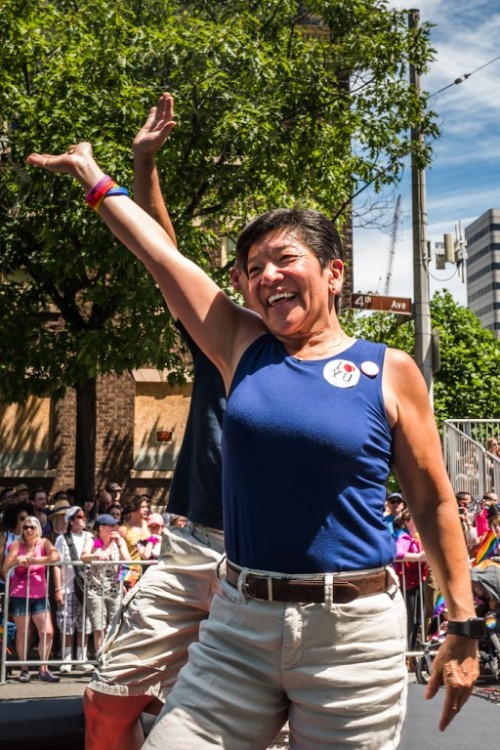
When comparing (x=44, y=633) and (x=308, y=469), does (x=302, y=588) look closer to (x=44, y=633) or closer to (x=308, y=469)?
(x=308, y=469)

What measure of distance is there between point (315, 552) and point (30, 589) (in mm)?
A: 7860

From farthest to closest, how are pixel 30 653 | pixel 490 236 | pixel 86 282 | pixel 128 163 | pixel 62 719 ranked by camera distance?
pixel 490 236 → pixel 86 282 → pixel 128 163 → pixel 30 653 → pixel 62 719

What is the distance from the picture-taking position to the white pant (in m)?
2.33

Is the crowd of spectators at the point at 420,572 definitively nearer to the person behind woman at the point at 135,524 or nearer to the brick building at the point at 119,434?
the person behind woman at the point at 135,524

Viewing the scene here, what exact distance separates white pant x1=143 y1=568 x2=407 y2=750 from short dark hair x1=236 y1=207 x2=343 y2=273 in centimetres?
93

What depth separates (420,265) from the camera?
14336 mm

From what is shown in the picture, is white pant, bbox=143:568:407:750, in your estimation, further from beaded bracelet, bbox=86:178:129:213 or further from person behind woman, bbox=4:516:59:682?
person behind woman, bbox=4:516:59:682

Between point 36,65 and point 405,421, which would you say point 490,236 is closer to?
point 36,65

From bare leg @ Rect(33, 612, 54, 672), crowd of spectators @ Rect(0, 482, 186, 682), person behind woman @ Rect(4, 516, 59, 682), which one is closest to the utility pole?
crowd of spectators @ Rect(0, 482, 186, 682)

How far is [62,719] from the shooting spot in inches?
179

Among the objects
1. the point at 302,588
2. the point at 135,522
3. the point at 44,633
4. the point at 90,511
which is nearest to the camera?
the point at 302,588

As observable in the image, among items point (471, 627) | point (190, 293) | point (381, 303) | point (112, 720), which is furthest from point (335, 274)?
point (381, 303)

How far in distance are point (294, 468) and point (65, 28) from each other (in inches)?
516

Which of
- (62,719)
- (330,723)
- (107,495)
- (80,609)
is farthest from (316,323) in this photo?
(107,495)
